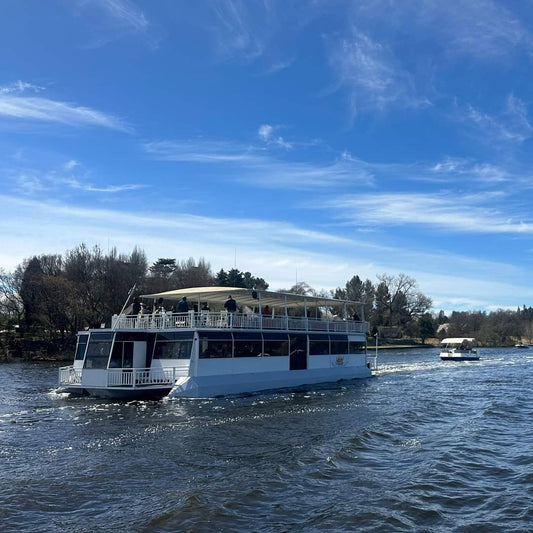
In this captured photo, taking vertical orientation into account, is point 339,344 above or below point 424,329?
below

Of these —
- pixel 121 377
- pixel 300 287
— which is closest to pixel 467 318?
pixel 300 287

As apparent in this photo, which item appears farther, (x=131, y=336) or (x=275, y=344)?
(x=275, y=344)

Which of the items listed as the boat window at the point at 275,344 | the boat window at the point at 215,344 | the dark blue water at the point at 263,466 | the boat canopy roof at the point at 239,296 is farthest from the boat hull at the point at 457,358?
the boat window at the point at 215,344

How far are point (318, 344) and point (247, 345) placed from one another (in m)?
7.48

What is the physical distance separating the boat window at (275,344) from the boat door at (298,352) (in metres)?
0.52

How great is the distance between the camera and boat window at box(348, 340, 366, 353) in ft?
130

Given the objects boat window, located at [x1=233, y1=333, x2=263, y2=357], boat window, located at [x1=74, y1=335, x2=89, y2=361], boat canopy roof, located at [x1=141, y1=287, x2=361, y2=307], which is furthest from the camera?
boat canopy roof, located at [x1=141, y1=287, x2=361, y2=307]

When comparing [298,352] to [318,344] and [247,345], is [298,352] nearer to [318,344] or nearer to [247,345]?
[318,344]

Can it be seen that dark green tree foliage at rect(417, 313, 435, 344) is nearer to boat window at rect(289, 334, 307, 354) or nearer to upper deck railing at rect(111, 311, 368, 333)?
boat window at rect(289, 334, 307, 354)

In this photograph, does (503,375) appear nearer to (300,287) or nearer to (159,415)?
(159,415)

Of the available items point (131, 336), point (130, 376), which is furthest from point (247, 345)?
point (130, 376)

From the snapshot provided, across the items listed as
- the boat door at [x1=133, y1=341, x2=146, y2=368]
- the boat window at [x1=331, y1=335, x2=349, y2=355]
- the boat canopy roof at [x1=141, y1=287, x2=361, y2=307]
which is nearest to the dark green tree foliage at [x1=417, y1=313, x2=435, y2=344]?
the boat canopy roof at [x1=141, y1=287, x2=361, y2=307]

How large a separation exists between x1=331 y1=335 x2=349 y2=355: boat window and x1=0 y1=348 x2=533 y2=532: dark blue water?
414 inches

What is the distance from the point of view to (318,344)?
36.2 m
